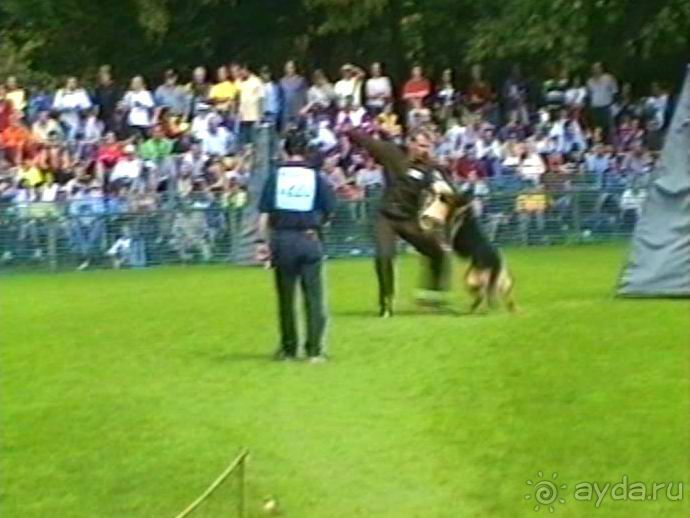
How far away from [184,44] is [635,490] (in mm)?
30544

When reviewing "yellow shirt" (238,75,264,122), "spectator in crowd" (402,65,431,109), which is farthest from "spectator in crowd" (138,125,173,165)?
"spectator in crowd" (402,65,431,109)

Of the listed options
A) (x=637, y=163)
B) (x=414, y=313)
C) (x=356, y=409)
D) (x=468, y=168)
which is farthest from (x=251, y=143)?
(x=356, y=409)

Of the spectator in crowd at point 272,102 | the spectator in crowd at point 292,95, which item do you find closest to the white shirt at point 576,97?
the spectator in crowd at point 292,95

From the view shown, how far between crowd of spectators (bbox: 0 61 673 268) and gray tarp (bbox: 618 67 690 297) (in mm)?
10501

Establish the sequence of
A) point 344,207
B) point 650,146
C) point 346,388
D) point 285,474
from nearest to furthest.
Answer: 1. point 285,474
2. point 346,388
3. point 344,207
4. point 650,146

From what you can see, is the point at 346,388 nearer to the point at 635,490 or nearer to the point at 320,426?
the point at 320,426

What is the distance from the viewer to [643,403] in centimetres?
1287

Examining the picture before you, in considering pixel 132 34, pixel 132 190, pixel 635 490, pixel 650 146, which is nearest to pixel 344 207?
pixel 132 190

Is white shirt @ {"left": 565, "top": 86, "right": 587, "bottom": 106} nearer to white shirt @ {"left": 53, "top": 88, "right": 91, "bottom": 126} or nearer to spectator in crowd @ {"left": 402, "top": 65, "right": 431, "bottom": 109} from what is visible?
spectator in crowd @ {"left": 402, "top": 65, "right": 431, "bottom": 109}

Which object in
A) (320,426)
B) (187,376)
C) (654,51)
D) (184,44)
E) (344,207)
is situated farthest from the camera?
(184,44)

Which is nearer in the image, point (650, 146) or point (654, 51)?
point (650, 146)

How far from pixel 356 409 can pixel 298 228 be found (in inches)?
95.4

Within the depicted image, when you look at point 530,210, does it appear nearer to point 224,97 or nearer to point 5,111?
point 224,97

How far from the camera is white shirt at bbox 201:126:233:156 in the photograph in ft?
99.1
